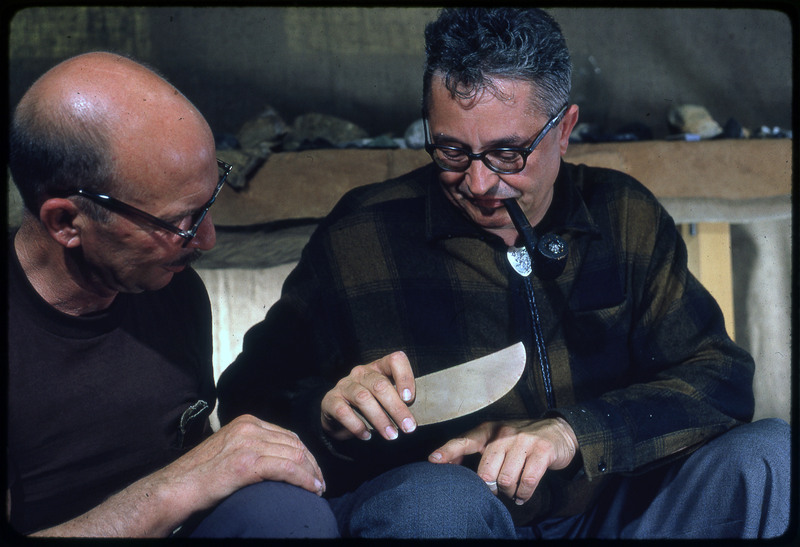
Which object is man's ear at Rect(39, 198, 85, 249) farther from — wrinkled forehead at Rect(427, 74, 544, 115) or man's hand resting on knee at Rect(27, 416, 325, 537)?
wrinkled forehead at Rect(427, 74, 544, 115)

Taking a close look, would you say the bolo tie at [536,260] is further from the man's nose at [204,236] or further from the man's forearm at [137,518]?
the man's forearm at [137,518]

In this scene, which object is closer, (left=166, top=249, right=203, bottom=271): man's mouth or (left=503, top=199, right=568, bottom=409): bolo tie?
(left=166, top=249, right=203, bottom=271): man's mouth

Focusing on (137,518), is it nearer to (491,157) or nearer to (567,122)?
(491,157)

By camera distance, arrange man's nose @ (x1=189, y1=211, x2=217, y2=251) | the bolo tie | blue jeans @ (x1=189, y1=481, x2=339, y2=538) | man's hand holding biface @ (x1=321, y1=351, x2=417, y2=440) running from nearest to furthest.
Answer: blue jeans @ (x1=189, y1=481, x2=339, y2=538) → man's hand holding biface @ (x1=321, y1=351, x2=417, y2=440) → man's nose @ (x1=189, y1=211, x2=217, y2=251) → the bolo tie

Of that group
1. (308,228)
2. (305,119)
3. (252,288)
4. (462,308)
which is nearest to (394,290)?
(462,308)

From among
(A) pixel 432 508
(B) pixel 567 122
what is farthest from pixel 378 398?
(B) pixel 567 122

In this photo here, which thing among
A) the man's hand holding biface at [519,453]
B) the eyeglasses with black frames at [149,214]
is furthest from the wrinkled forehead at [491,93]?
the man's hand holding biface at [519,453]

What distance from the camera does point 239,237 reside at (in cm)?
193

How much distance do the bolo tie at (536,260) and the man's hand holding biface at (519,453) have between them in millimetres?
181

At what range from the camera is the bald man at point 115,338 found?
1052mm

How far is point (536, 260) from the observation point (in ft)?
4.60

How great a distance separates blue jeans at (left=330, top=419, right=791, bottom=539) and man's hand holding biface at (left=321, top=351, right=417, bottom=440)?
75mm

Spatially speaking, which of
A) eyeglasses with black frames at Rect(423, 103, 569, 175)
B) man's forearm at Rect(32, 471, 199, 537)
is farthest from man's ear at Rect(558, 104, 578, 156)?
man's forearm at Rect(32, 471, 199, 537)

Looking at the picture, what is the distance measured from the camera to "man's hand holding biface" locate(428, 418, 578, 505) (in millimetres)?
1129
